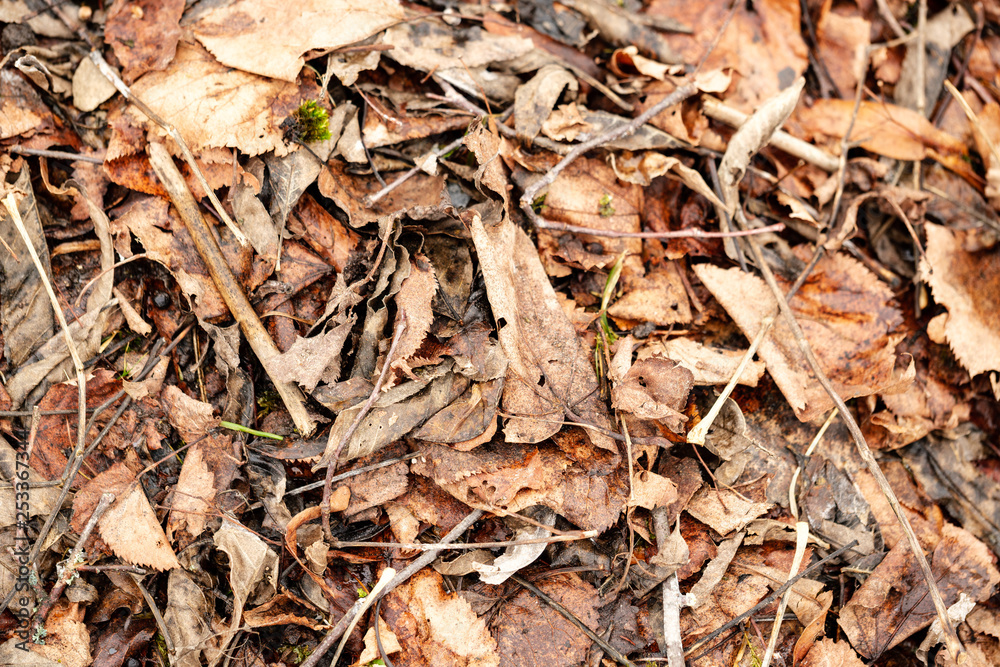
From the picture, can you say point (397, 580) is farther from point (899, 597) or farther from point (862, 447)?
point (899, 597)

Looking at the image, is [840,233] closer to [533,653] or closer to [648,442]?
[648,442]

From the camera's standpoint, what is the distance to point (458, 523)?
2244 millimetres

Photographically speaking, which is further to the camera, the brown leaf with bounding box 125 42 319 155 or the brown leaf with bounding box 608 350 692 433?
the brown leaf with bounding box 125 42 319 155

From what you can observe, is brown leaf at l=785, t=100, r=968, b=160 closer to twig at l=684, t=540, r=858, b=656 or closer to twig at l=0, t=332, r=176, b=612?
twig at l=684, t=540, r=858, b=656

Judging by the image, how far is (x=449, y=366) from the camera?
2.27m

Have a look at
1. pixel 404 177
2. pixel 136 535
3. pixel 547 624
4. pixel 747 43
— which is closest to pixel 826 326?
pixel 747 43

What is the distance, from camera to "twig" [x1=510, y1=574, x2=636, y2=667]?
7.32 ft

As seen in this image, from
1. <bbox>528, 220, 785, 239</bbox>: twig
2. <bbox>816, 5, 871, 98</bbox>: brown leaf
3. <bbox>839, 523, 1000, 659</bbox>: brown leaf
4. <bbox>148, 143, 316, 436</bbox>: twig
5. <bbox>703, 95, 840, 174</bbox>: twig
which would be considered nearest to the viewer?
<bbox>148, 143, 316, 436</bbox>: twig

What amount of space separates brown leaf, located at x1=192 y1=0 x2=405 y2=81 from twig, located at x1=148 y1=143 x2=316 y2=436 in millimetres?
522

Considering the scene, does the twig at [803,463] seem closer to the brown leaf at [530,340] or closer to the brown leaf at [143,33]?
the brown leaf at [530,340]

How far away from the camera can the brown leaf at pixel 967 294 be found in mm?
2758

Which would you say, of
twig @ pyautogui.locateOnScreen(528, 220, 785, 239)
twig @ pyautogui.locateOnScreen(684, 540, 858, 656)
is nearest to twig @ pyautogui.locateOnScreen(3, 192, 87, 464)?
twig @ pyautogui.locateOnScreen(528, 220, 785, 239)

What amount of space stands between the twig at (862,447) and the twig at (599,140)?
0.62 metres

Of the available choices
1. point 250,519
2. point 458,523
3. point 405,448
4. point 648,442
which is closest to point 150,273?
point 250,519
